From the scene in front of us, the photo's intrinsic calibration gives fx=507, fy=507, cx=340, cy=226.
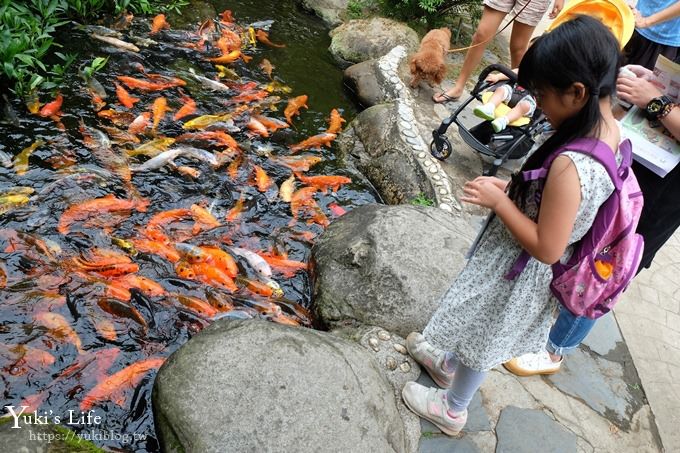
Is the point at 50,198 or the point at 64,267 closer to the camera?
the point at 64,267

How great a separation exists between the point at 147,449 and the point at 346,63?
278 inches

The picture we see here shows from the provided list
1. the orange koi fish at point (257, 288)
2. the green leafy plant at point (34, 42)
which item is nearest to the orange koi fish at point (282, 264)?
the orange koi fish at point (257, 288)

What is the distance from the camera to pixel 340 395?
2.95 metres

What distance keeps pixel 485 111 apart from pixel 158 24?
5175mm

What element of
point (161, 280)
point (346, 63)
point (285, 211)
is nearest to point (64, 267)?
point (161, 280)

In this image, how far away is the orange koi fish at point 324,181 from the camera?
5.82m

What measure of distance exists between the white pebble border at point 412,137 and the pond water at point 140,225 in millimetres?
798

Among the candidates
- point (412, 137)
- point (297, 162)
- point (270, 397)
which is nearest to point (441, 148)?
point (412, 137)

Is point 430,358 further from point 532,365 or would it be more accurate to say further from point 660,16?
point 660,16

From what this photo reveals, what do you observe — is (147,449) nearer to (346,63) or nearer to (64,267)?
(64,267)

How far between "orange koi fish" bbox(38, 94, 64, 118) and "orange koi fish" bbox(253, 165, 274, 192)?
2299 millimetres

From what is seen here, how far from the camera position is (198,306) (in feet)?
13.4

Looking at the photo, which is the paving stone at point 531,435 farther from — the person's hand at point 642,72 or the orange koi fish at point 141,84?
the orange koi fish at point 141,84

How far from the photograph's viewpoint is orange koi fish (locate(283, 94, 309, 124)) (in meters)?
6.75
